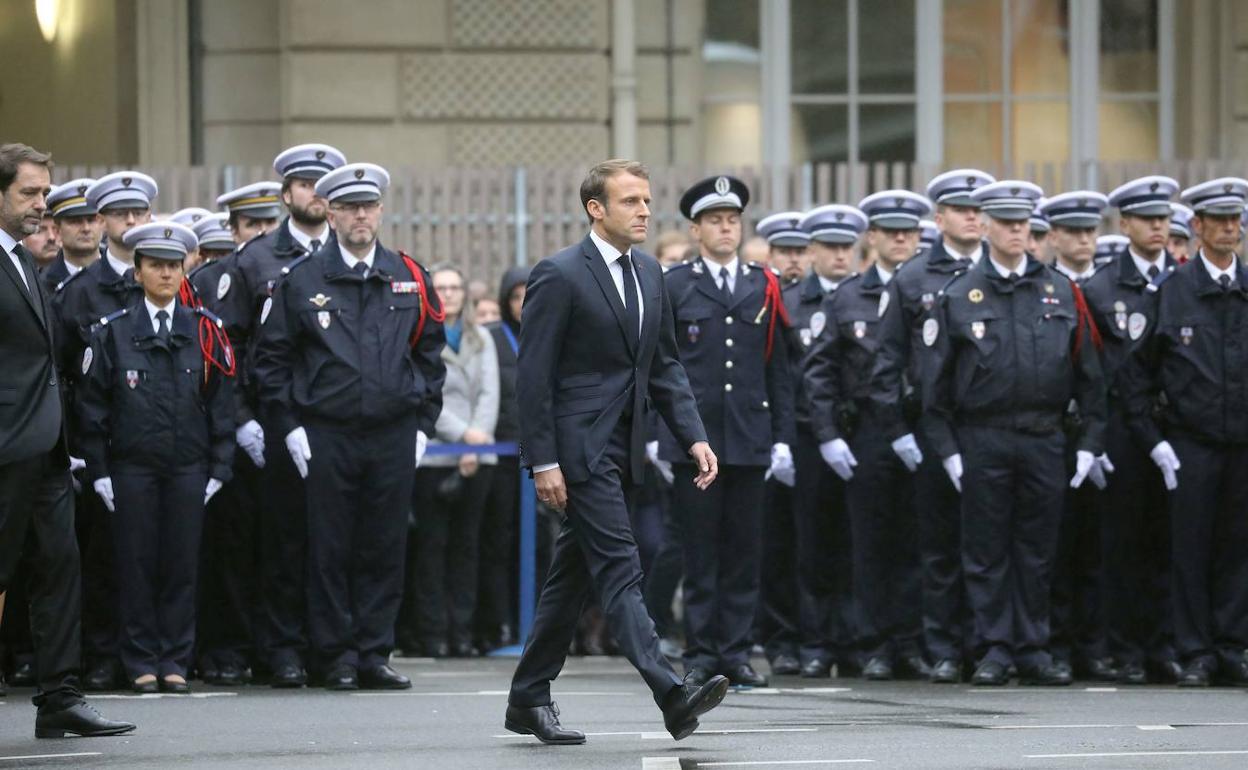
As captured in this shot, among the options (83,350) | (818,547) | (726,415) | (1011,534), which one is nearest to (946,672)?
(1011,534)

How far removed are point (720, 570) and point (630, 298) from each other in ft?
8.81

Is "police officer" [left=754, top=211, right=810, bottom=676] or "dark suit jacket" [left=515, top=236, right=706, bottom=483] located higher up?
"dark suit jacket" [left=515, top=236, right=706, bottom=483]

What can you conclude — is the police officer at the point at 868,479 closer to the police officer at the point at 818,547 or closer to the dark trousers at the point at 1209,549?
the police officer at the point at 818,547

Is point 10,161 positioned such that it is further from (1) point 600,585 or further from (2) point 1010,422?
(2) point 1010,422

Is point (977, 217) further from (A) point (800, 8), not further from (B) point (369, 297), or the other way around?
(A) point (800, 8)

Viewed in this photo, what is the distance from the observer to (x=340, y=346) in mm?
12133

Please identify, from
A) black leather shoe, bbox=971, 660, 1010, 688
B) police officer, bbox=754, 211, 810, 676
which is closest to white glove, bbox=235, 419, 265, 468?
police officer, bbox=754, 211, 810, 676

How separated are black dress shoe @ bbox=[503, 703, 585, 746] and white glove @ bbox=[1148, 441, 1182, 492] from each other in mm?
4073

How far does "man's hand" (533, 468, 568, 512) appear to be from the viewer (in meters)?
9.55

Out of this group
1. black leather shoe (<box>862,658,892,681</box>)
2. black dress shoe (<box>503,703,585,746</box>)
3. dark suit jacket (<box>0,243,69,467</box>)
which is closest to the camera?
dark suit jacket (<box>0,243,69,467</box>)

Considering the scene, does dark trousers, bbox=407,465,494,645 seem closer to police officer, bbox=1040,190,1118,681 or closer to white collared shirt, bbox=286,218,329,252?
white collared shirt, bbox=286,218,329,252

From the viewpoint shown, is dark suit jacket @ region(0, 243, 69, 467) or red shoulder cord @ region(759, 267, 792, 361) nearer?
dark suit jacket @ region(0, 243, 69, 467)

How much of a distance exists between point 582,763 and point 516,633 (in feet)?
21.1

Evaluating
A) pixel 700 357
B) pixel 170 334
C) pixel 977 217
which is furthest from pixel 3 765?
pixel 977 217
